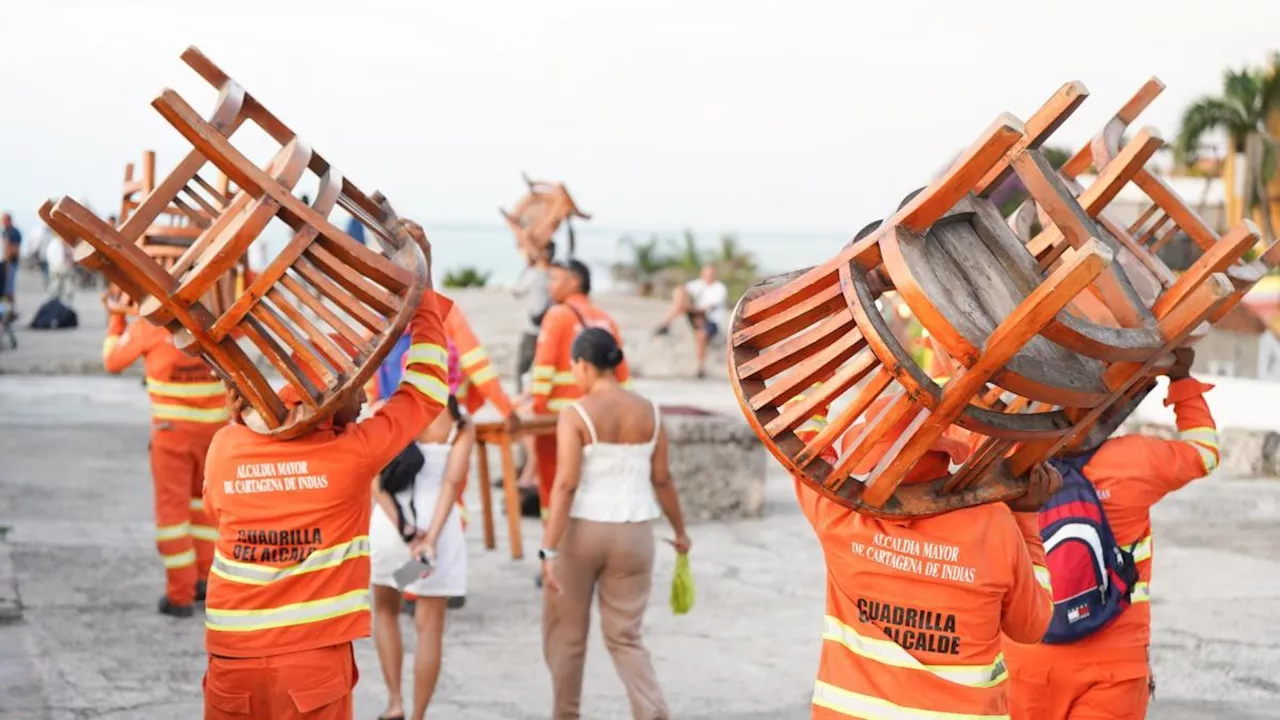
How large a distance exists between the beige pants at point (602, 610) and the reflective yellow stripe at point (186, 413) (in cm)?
296

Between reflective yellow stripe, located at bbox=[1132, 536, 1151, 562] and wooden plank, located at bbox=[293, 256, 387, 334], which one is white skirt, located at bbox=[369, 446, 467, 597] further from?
reflective yellow stripe, located at bbox=[1132, 536, 1151, 562]

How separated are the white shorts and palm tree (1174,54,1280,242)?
2513cm

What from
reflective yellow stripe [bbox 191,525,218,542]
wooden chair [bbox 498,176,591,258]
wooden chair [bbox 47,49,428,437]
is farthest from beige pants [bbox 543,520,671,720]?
wooden chair [bbox 498,176,591,258]

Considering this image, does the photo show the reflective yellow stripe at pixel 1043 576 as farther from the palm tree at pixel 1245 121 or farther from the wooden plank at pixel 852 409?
the palm tree at pixel 1245 121

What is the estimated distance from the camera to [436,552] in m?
7.04

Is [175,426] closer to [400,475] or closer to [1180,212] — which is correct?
[400,475]

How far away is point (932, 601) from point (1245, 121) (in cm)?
2764

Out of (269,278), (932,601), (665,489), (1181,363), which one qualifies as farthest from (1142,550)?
(269,278)

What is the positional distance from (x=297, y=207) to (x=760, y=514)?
8271 mm

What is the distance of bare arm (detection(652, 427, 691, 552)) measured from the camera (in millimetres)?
7027

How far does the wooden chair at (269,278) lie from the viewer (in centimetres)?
→ 436

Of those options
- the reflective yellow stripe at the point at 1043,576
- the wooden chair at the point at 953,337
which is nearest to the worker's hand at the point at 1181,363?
the reflective yellow stripe at the point at 1043,576

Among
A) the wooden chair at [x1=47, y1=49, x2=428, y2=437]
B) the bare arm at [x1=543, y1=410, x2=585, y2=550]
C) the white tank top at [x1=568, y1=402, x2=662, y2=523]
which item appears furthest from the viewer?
the white tank top at [x1=568, y1=402, x2=662, y2=523]

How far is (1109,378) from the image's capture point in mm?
3734
